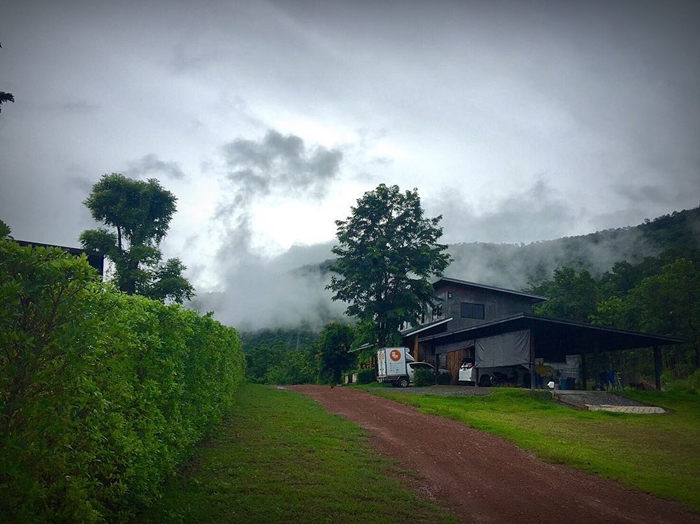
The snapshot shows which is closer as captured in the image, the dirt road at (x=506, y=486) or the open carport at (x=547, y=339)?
the dirt road at (x=506, y=486)

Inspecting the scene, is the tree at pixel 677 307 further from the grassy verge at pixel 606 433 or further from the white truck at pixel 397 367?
the white truck at pixel 397 367

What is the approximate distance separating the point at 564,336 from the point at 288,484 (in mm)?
26562

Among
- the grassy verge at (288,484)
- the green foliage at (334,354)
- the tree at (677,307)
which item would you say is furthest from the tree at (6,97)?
the tree at (677,307)

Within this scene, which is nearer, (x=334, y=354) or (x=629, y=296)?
(x=334, y=354)

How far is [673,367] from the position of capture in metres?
49.6

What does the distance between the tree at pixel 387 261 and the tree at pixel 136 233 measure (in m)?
11.9

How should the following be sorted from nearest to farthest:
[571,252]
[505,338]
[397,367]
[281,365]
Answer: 1. [505,338]
2. [397,367]
3. [281,365]
4. [571,252]

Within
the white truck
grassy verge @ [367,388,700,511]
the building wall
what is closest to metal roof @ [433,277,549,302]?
the building wall

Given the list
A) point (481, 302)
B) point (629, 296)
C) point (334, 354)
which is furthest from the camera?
point (629, 296)

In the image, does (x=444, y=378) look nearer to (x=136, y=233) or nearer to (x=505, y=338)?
(x=505, y=338)

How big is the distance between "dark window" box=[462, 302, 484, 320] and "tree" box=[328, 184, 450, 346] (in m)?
2.60

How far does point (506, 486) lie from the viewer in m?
8.46

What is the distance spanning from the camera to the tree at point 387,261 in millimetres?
39281

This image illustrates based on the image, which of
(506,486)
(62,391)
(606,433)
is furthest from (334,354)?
(62,391)
